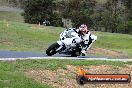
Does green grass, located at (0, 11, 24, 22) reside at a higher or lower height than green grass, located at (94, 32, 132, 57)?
lower

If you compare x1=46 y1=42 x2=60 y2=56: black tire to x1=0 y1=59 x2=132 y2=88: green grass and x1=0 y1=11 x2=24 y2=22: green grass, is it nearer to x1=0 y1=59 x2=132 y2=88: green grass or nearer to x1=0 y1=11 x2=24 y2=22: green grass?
Answer: x1=0 y1=59 x2=132 y2=88: green grass

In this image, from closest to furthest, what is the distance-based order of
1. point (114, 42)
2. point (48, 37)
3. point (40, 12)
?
point (48, 37)
point (114, 42)
point (40, 12)

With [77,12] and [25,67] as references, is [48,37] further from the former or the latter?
[77,12]

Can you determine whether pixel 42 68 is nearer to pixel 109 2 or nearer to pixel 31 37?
pixel 31 37

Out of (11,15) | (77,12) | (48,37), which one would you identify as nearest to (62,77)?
(48,37)

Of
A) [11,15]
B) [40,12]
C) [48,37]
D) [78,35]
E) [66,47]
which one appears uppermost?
[78,35]

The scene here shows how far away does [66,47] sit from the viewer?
2222 cm

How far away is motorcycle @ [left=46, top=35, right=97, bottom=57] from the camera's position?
2202cm

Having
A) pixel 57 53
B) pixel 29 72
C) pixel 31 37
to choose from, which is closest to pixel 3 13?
pixel 31 37

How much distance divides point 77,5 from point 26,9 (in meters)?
10.1

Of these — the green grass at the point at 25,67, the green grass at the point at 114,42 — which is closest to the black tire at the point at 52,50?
the green grass at the point at 25,67

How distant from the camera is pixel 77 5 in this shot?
86438 mm

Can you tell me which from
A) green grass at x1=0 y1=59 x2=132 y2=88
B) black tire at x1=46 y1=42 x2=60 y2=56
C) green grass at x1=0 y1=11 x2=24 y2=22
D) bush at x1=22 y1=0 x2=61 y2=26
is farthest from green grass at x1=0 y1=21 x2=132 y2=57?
green grass at x1=0 y1=11 x2=24 y2=22

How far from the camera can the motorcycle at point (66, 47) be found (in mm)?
22016
